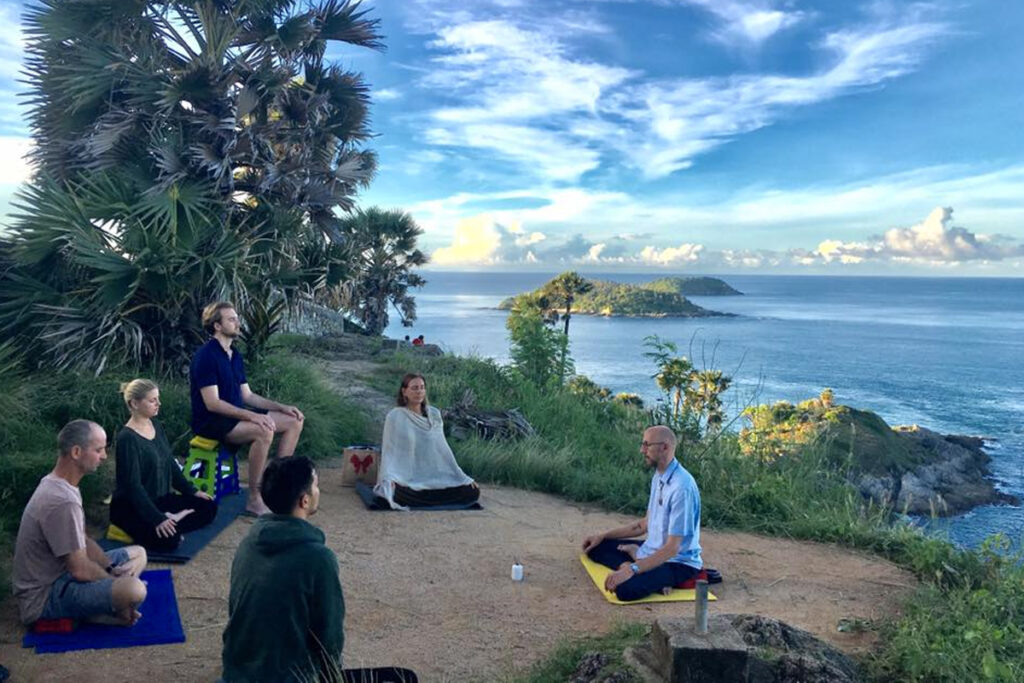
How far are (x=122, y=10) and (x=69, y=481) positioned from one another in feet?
28.0

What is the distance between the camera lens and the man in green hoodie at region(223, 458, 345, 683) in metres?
3.22

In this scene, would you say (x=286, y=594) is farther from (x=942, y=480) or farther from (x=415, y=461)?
(x=942, y=480)

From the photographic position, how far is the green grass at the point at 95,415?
592 centimetres

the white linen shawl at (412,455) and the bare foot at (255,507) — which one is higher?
the white linen shawl at (412,455)

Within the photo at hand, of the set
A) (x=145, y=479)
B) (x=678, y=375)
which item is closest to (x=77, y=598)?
(x=145, y=479)

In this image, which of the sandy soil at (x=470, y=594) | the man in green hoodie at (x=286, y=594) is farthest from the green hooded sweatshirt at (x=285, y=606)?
the sandy soil at (x=470, y=594)

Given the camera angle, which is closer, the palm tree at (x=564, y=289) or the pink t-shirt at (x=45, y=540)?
the pink t-shirt at (x=45, y=540)

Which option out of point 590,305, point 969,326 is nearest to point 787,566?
point 590,305

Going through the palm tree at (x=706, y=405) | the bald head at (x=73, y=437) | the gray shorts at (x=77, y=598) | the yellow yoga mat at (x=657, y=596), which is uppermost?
the bald head at (x=73, y=437)

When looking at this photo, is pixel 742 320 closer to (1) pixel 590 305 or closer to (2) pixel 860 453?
(1) pixel 590 305

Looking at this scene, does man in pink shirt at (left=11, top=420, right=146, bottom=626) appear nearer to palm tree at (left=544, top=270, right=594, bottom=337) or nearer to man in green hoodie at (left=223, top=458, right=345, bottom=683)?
man in green hoodie at (left=223, top=458, right=345, bottom=683)

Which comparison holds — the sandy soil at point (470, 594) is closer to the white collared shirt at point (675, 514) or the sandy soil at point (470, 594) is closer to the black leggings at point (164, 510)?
the black leggings at point (164, 510)

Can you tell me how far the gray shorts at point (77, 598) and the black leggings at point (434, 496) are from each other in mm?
3208

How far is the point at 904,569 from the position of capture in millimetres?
6191
